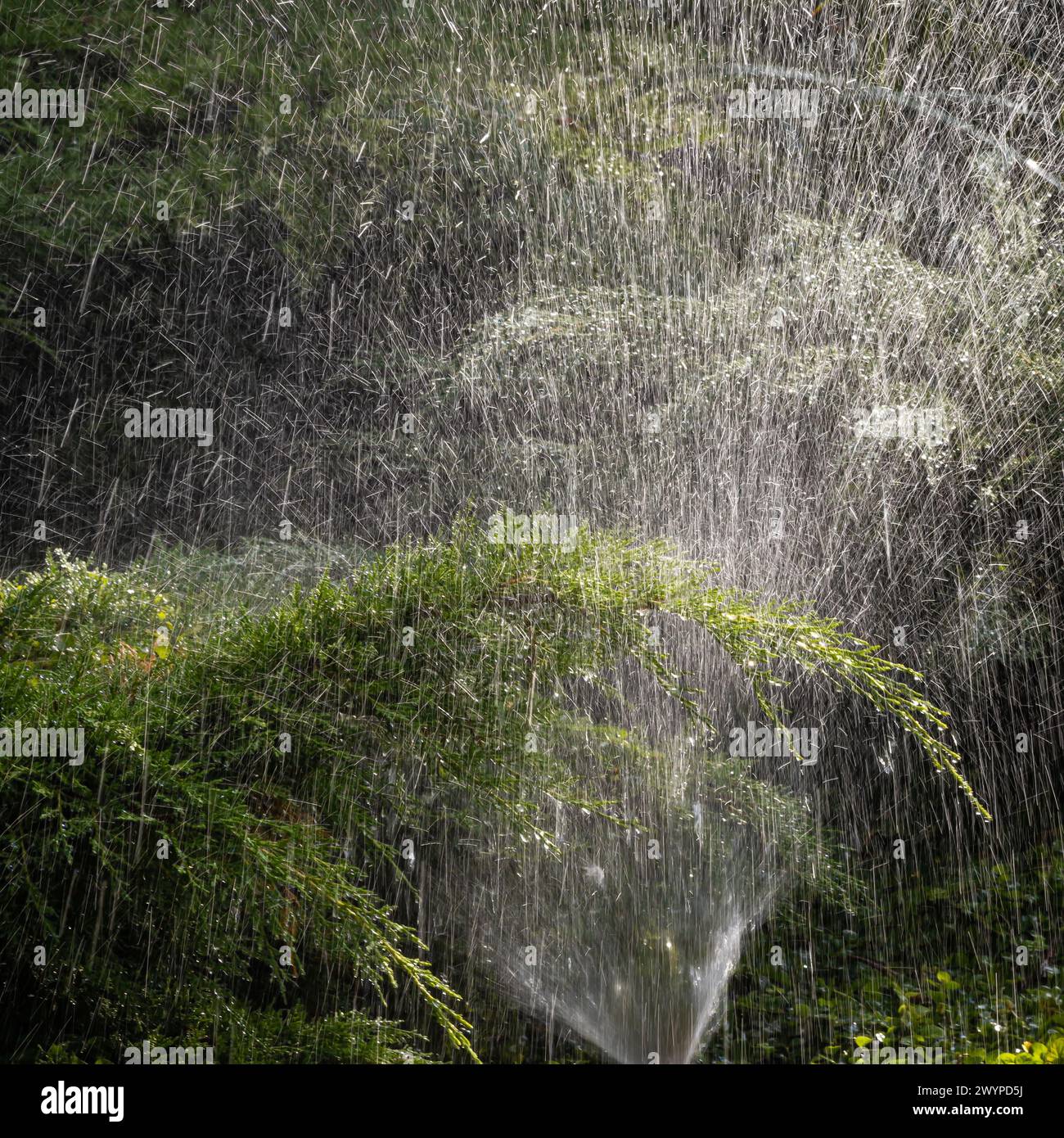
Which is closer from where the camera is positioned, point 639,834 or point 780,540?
point 639,834

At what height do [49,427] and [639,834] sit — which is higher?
[49,427]

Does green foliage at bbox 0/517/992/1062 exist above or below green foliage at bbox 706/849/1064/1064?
above

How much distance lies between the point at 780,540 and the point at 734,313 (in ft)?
3.18

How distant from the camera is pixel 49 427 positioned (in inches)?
217

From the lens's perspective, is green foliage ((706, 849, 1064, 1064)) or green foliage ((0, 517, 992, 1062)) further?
green foliage ((706, 849, 1064, 1064))

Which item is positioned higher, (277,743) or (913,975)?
(277,743)

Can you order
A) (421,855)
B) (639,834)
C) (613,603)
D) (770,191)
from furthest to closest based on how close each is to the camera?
(770,191) → (639,834) → (421,855) → (613,603)

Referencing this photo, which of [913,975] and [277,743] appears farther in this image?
[913,975]

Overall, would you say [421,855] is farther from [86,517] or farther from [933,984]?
[86,517]

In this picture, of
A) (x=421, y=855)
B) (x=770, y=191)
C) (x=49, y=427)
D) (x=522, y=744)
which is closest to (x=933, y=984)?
(x=421, y=855)

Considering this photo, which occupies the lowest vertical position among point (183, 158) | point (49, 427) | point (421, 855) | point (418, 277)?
point (421, 855)

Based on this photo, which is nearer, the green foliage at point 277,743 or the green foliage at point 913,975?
the green foliage at point 277,743

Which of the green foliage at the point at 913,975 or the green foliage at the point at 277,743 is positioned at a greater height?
the green foliage at the point at 277,743

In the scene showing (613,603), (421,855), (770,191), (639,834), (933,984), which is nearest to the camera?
(613,603)
